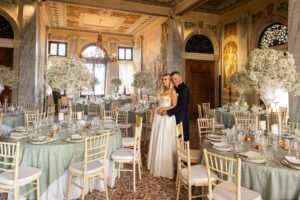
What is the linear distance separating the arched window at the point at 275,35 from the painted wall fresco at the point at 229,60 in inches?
56.6

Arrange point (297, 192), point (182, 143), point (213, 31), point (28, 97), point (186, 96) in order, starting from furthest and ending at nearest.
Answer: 1. point (213, 31)
2. point (28, 97)
3. point (186, 96)
4. point (182, 143)
5. point (297, 192)

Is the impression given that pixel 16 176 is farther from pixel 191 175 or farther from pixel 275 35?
pixel 275 35

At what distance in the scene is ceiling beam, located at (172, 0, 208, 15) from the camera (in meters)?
8.79

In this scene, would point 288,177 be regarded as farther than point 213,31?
No

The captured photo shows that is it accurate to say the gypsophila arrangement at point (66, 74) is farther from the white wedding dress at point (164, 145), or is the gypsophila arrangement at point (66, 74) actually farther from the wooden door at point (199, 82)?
the wooden door at point (199, 82)

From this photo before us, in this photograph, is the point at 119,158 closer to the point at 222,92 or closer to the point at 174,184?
the point at 174,184

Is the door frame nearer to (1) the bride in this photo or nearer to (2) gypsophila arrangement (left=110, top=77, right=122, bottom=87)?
(2) gypsophila arrangement (left=110, top=77, right=122, bottom=87)

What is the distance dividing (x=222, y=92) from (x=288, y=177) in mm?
9852

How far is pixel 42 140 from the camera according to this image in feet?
10.4

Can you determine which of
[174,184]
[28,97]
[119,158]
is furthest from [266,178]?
[28,97]

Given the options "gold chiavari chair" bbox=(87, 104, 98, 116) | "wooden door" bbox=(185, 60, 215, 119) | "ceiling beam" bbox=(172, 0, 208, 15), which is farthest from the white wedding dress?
"wooden door" bbox=(185, 60, 215, 119)

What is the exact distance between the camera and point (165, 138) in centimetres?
401

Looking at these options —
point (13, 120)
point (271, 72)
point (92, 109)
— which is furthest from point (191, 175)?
point (92, 109)

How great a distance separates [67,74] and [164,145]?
7.38ft
